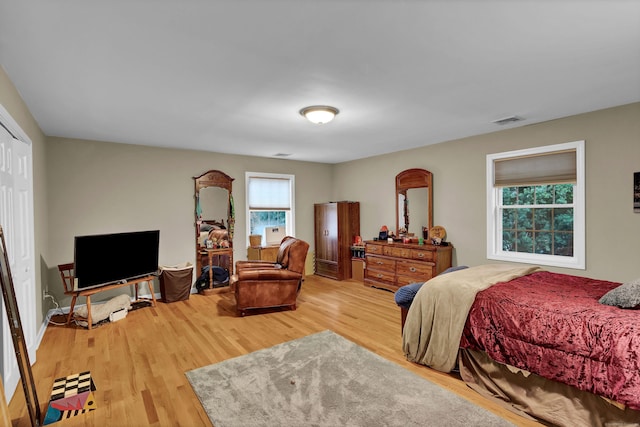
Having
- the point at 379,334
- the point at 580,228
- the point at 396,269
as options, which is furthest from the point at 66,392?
the point at 580,228

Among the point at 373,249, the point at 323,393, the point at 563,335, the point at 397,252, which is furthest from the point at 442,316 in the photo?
the point at 373,249

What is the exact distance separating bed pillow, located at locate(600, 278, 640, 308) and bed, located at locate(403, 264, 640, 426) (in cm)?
5

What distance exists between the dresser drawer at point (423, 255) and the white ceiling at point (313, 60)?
6.81ft

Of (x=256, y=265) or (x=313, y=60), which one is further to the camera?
(x=256, y=265)

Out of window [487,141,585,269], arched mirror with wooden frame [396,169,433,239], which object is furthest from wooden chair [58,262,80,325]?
window [487,141,585,269]

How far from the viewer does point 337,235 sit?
21.4 feet

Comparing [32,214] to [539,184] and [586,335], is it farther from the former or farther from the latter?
[539,184]

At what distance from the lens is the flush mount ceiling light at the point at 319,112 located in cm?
331

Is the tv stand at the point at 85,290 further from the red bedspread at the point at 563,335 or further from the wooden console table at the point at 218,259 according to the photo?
the red bedspread at the point at 563,335

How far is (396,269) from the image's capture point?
18.0 feet

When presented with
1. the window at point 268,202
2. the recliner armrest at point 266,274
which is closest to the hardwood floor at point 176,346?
the recliner armrest at point 266,274

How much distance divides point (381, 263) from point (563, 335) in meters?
3.70

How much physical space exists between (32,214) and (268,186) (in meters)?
3.87

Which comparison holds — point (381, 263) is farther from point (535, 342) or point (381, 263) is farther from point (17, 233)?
point (17, 233)
